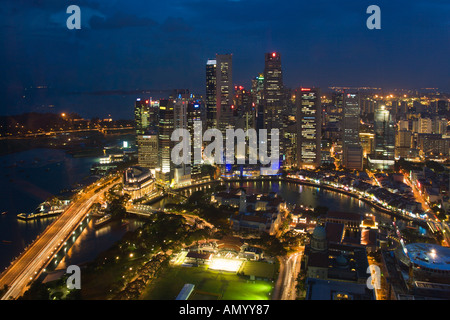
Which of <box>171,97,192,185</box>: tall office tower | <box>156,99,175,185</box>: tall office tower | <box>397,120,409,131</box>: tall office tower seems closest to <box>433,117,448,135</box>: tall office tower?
<box>397,120,409,131</box>: tall office tower

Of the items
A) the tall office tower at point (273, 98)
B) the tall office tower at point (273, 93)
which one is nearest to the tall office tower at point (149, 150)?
the tall office tower at point (273, 93)

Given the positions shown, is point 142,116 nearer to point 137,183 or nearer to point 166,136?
point 166,136

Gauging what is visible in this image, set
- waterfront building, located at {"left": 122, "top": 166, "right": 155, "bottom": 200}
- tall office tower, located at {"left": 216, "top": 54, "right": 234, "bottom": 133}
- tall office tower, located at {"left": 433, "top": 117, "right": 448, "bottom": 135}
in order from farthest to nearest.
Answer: tall office tower, located at {"left": 433, "top": 117, "right": 448, "bottom": 135} → tall office tower, located at {"left": 216, "top": 54, "right": 234, "bottom": 133} → waterfront building, located at {"left": 122, "top": 166, "right": 155, "bottom": 200}

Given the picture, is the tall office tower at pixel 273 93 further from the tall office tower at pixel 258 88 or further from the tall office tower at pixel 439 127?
the tall office tower at pixel 439 127

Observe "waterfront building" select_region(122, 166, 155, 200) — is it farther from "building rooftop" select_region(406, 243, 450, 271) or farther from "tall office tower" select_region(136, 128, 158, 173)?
"building rooftop" select_region(406, 243, 450, 271)

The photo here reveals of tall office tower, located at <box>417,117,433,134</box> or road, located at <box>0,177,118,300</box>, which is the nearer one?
road, located at <box>0,177,118,300</box>

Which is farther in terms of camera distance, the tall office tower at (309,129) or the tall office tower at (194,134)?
the tall office tower at (309,129)
